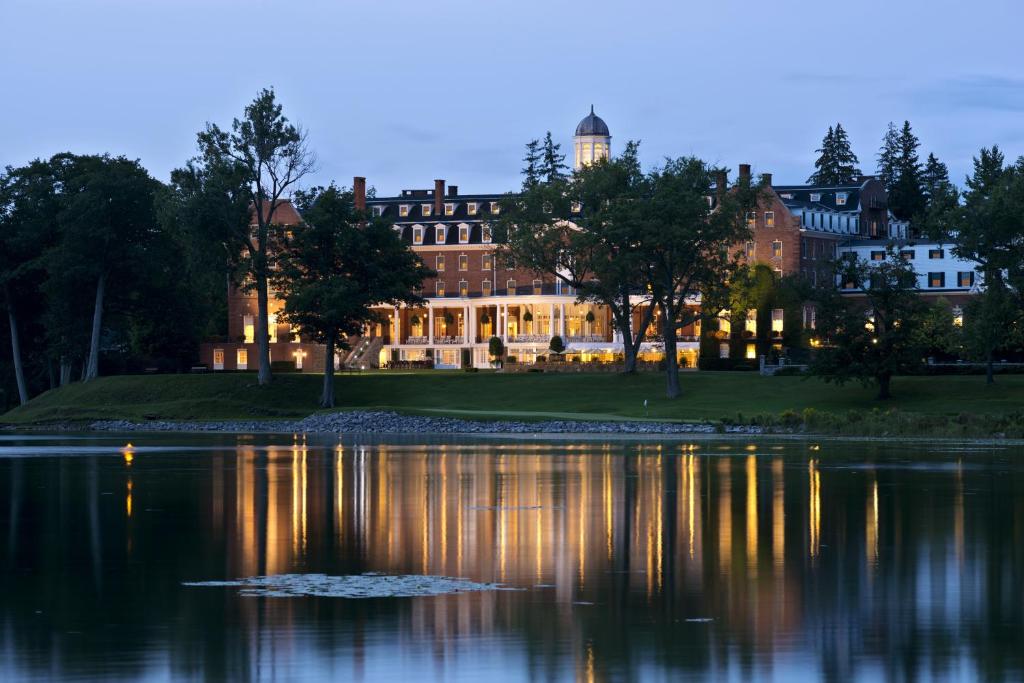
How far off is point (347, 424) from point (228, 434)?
757 cm

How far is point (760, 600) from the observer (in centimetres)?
2278

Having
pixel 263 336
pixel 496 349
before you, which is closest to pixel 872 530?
pixel 263 336

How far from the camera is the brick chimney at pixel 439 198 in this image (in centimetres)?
16312

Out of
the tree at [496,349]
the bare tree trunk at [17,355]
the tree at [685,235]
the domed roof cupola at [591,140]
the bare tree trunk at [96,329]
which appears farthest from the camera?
the domed roof cupola at [591,140]

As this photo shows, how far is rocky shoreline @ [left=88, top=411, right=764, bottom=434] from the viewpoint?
266 ft

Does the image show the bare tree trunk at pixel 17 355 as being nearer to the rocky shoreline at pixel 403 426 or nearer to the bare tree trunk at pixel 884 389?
the rocky shoreline at pixel 403 426

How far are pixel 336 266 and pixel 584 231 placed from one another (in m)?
17.6

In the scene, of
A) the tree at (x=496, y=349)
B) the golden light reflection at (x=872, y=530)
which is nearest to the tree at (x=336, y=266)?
the tree at (x=496, y=349)

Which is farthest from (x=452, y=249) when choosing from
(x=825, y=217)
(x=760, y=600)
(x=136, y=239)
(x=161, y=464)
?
(x=760, y=600)

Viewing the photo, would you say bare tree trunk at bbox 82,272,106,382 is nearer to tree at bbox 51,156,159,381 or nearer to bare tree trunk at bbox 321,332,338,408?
tree at bbox 51,156,159,381

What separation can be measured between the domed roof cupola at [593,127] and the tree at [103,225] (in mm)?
56755

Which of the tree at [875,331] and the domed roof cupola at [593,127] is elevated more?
the domed roof cupola at [593,127]

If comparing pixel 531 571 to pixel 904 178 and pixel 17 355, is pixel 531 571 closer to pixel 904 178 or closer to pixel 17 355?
pixel 17 355

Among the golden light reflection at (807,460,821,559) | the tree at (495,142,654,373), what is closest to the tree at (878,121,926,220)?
the tree at (495,142,654,373)
